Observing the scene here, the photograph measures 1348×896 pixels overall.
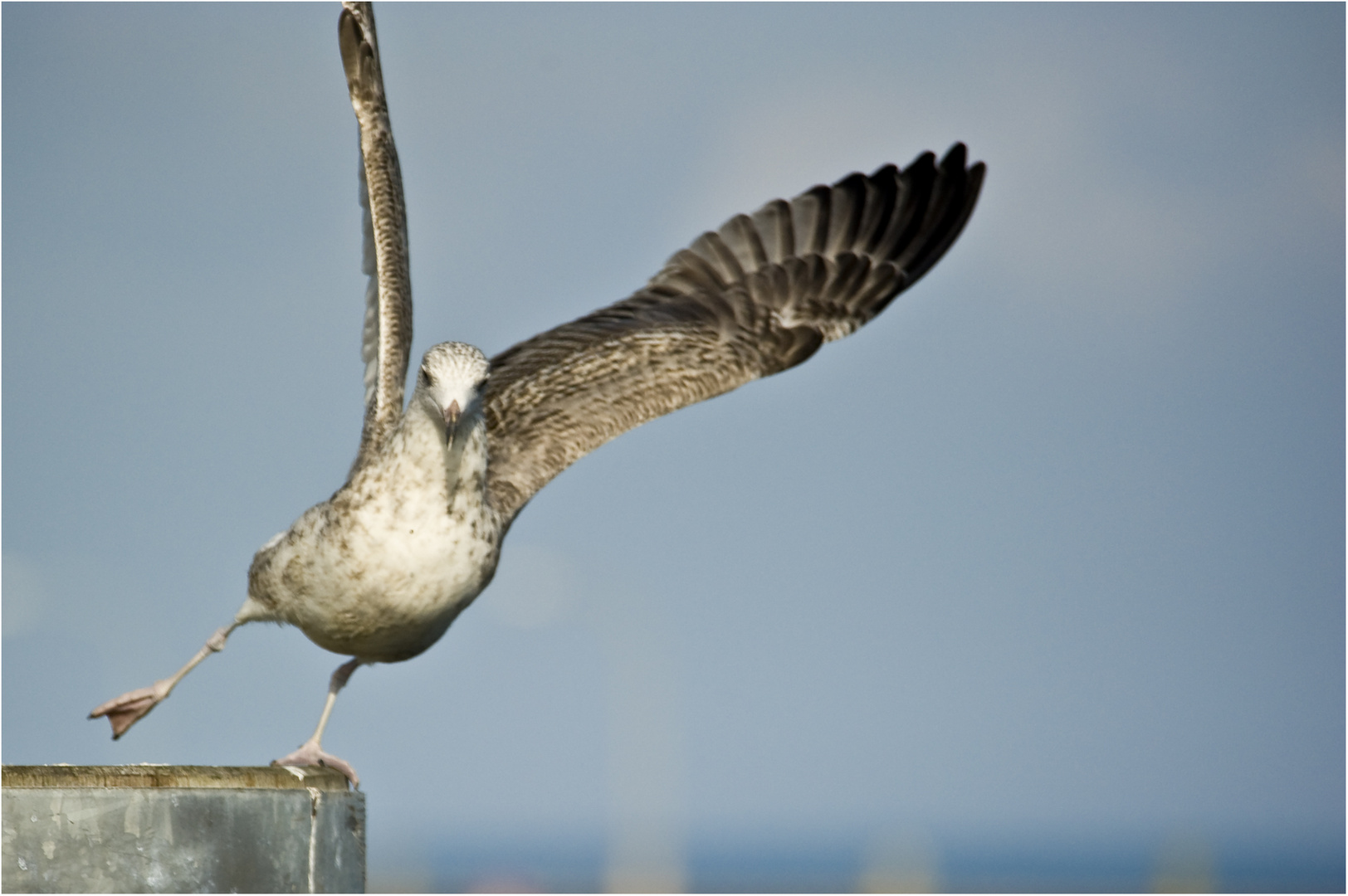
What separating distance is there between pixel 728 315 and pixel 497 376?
7.45 ft

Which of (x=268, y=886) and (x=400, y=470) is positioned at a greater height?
(x=400, y=470)

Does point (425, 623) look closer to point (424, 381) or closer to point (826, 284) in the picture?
point (424, 381)

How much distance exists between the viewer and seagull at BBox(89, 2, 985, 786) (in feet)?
31.3

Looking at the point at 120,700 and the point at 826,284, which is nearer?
the point at 120,700

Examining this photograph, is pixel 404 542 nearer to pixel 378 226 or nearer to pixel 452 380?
pixel 452 380

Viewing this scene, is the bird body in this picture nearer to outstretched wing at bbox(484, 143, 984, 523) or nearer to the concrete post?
outstretched wing at bbox(484, 143, 984, 523)

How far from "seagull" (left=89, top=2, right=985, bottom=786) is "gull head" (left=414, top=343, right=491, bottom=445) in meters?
0.01

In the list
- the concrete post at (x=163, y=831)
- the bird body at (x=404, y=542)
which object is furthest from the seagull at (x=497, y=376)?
the concrete post at (x=163, y=831)

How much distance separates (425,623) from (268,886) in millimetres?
3053

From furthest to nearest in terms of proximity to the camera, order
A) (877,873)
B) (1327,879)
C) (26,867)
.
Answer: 1. (1327,879)
2. (877,873)
3. (26,867)

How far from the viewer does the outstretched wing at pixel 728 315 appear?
481 inches

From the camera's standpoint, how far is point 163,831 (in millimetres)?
6535

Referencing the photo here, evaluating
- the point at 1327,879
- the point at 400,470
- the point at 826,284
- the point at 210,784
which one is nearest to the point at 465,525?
the point at 400,470

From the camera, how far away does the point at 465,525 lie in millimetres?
9672
